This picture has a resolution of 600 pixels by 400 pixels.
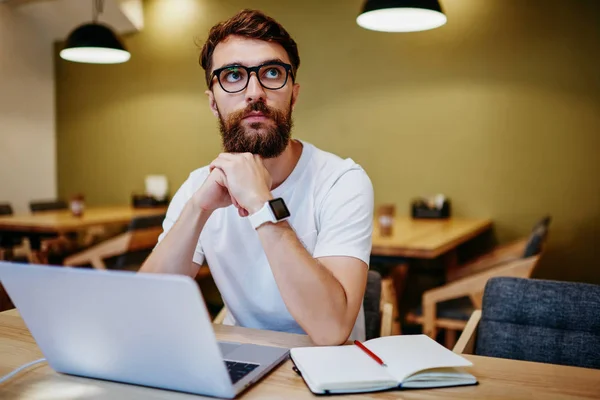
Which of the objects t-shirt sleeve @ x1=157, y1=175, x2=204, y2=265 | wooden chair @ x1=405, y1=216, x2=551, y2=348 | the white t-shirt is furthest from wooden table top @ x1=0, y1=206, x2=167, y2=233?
the white t-shirt

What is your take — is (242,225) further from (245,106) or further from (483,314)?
(483,314)

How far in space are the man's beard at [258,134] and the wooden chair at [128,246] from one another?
1874mm

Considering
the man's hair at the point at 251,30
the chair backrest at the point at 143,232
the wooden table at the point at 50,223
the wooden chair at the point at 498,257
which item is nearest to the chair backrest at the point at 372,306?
the man's hair at the point at 251,30

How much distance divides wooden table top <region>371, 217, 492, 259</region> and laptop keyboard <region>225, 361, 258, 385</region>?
177 centimetres

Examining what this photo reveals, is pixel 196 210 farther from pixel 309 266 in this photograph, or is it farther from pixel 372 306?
pixel 372 306

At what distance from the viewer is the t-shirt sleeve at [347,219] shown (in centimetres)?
126

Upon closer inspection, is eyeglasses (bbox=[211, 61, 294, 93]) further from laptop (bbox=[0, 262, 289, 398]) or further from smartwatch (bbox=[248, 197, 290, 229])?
laptop (bbox=[0, 262, 289, 398])

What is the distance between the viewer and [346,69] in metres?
4.30

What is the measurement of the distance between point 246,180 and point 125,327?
1.62 feet

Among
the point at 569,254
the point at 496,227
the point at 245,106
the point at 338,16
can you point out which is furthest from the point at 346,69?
the point at 245,106

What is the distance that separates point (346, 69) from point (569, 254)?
210 cm

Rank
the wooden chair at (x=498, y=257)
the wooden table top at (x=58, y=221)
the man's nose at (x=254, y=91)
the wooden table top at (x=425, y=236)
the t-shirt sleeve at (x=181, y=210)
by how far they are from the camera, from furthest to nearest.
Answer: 1. the wooden table top at (x=58, y=221)
2. the wooden chair at (x=498, y=257)
3. the wooden table top at (x=425, y=236)
4. the t-shirt sleeve at (x=181, y=210)
5. the man's nose at (x=254, y=91)

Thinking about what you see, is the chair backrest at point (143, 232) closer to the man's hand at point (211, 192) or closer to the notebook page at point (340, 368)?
the man's hand at point (211, 192)

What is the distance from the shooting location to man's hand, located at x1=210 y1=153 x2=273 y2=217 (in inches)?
46.7
